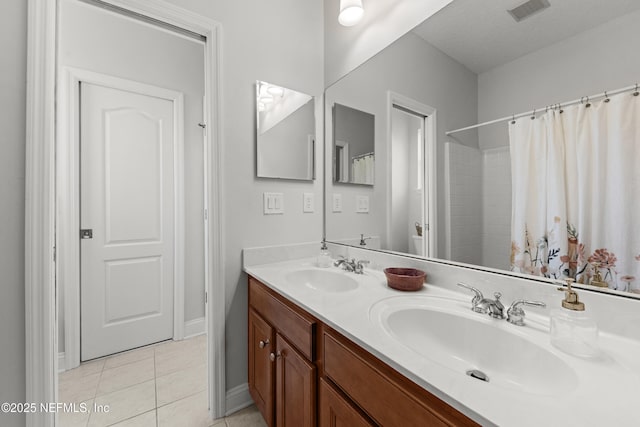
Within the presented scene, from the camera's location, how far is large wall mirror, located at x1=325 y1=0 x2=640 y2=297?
2.29ft

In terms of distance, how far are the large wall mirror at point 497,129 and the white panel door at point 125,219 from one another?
180 centimetres

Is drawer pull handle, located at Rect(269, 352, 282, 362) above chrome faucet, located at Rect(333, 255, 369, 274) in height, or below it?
below

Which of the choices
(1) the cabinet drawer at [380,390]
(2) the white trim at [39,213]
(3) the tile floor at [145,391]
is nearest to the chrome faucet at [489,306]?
(1) the cabinet drawer at [380,390]

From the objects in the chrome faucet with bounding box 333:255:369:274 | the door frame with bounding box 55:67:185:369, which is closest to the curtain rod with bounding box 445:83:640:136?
the chrome faucet with bounding box 333:255:369:274

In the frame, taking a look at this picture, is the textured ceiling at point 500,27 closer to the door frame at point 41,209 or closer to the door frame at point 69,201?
the door frame at point 41,209

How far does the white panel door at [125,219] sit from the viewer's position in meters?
1.93

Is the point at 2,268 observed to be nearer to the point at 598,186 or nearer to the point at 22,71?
the point at 22,71

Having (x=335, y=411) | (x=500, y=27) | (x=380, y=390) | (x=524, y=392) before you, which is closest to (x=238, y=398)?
(x=335, y=411)

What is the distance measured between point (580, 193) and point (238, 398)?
5.70 ft

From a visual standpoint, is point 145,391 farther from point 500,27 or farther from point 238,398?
point 500,27

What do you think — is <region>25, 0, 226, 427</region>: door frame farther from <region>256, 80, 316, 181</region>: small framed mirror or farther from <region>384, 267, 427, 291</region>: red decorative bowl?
<region>384, 267, 427, 291</region>: red decorative bowl

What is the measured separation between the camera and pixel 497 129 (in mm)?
909

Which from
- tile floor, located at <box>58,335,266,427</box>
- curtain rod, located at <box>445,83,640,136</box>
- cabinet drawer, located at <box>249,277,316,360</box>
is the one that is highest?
curtain rod, located at <box>445,83,640,136</box>

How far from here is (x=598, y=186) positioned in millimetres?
716
